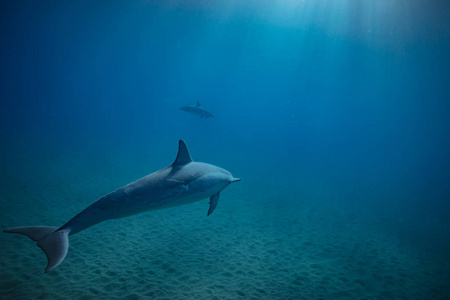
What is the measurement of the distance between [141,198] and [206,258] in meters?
3.53

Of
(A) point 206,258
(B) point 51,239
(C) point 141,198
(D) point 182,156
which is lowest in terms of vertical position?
(A) point 206,258

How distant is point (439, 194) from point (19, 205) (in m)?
32.6

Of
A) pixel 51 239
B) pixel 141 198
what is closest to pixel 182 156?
pixel 141 198

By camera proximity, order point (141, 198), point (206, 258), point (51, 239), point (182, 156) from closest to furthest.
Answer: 1. point (51, 239)
2. point (141, 198)
3. point (182, 156)
4. point (206, 258)

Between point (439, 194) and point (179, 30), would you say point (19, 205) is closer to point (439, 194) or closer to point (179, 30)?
point (439, 194)

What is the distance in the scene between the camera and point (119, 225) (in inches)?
260

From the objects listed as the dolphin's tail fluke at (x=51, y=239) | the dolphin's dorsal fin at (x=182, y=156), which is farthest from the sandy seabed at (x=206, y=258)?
the dolphin's dorsal fin at (x=182, y=156)

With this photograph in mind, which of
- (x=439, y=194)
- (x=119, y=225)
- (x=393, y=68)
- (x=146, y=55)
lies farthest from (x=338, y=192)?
(x=146, y=55)

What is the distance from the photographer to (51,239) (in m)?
2.36

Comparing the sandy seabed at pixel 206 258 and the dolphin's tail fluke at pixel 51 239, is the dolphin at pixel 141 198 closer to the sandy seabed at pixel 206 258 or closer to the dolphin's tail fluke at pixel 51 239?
the dolphin's tail fluke at pixel 51 239

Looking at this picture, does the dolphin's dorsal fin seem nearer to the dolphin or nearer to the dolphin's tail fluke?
the dolphin

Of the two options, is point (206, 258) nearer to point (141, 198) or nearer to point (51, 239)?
point (141, 198)

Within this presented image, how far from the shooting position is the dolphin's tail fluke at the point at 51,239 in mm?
2141

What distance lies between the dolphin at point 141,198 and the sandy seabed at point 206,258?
2095 mm
